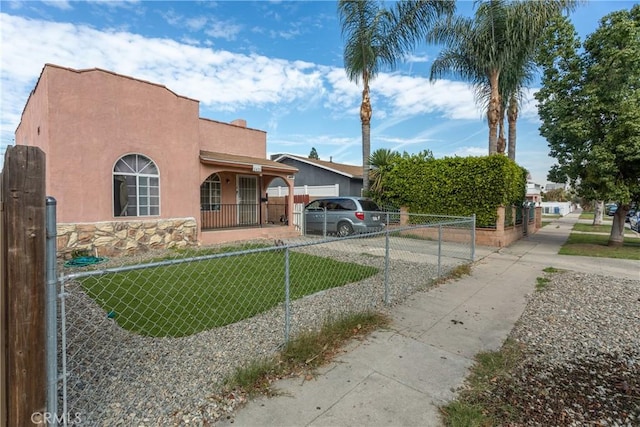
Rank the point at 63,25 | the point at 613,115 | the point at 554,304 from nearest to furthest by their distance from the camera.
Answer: the point at 554,304 < the point at 63,25 < the point at 613,115

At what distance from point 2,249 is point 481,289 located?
679 centimetres

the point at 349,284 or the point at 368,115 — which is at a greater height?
the point at 368,115

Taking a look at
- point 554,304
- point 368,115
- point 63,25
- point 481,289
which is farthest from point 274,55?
point 554,304

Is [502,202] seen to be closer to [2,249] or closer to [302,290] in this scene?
[302,290]

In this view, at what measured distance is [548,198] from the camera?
6328 cm

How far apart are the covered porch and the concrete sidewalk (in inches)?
325

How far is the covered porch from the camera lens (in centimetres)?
1160

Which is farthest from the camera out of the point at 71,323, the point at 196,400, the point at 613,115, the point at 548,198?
the point at 548,198

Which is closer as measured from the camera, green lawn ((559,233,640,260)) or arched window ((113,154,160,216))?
arched window ((113,154,160,216))

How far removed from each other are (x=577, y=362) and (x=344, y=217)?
9.85 m

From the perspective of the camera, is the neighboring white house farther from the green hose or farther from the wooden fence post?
the wooden fence post

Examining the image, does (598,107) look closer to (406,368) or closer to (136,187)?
(406,368)

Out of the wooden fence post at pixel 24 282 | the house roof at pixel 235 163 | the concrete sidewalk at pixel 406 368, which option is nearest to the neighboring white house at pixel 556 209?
the house roof at pixel 235 163

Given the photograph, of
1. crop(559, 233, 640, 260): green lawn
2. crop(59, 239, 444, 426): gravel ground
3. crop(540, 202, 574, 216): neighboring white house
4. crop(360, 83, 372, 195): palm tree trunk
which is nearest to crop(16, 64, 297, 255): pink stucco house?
crop(59, 239, 444, 426): gravel ground
